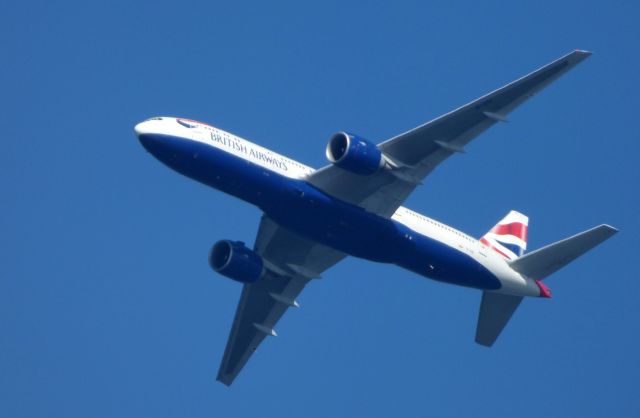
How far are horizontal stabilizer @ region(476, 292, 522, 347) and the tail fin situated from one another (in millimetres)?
2538

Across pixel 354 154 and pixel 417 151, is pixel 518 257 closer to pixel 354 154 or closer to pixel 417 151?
pixel 417 151

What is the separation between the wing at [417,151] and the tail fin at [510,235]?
894 centimetres

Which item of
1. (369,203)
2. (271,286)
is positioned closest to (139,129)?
(369,203)

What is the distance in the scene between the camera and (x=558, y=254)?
5709cm

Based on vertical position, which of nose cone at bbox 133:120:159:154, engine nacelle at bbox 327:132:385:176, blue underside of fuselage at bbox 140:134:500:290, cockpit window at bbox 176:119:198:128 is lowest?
blue underside of fuselage at bbox 140:134:500:290

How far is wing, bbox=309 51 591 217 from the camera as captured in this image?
2036 inches

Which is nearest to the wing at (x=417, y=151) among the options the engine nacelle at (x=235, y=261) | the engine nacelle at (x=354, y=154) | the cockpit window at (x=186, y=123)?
the engine nacelle at (x=354, y=154)

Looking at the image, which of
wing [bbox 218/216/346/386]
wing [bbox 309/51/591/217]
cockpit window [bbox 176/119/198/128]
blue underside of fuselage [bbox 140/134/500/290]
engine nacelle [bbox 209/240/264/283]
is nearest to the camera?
wing [bbox 309/51/591/217]

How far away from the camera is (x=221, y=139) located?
53500mm

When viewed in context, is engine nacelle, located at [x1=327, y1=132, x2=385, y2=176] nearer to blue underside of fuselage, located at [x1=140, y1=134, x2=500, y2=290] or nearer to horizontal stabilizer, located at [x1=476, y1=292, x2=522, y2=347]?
blue underside of fuselage, located at [x1=140, y1=134, x2=500, y2=290]

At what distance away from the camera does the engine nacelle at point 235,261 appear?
58281mm

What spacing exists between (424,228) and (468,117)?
6.58 metres

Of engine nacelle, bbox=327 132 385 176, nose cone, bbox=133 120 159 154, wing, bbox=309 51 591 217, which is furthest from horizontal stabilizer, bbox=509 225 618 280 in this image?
nose cone, bbox=133 120 159 154

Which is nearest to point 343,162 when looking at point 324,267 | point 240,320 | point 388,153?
point 388,153
